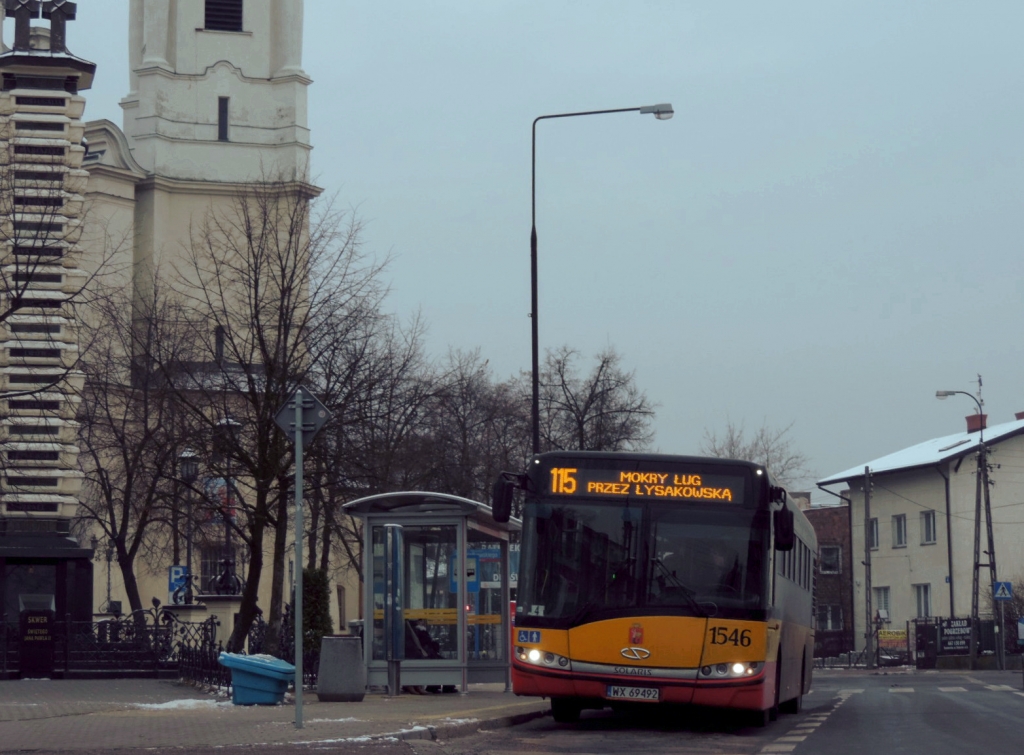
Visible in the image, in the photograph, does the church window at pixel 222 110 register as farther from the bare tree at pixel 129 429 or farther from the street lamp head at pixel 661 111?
the street lamp head at pixel 661 111

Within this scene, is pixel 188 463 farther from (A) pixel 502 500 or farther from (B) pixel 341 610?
(B) pixel 341 610

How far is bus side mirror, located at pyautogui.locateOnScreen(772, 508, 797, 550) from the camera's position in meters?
16.7

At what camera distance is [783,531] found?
55.0 feet

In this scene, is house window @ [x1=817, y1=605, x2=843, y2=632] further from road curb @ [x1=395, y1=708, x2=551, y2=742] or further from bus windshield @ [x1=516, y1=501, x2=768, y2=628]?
bus windshield @ [x1=516, y1=501, x2=768, y2=628]

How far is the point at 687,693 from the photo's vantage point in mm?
16750

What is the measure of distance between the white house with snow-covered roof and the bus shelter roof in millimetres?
46042

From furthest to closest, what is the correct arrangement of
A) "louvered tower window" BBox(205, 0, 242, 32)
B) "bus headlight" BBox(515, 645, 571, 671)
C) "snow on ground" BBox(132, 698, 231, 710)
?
"louvered tower window" BBox(205, 0, 242, 32) < "snow on ground" BBox(132, 698, 231, 710) < "bus headlight" BBox(515, 645, 571, 671)

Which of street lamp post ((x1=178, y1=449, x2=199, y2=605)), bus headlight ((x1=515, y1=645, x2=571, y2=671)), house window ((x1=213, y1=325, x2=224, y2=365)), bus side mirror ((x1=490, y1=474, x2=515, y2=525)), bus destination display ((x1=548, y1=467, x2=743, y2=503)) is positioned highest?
house window ((x1=213, y1=325, x2=224, y2=365))

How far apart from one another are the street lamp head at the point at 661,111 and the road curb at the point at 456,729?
15373 millimetres

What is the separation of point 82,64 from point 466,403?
86.1 ft

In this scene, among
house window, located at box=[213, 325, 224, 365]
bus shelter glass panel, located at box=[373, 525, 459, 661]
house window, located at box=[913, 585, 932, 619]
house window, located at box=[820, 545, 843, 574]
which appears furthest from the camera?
house window, located at box=[820, 545, 843, 574]

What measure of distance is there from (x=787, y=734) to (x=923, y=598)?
53695 mm

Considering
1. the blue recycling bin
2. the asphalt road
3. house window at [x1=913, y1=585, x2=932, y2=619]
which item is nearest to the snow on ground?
the blue recycling bin

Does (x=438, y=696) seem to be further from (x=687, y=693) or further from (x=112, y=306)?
(x=112, y=306)
